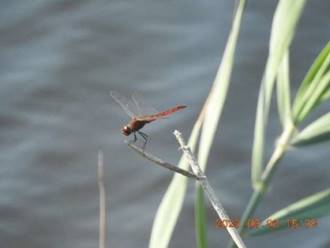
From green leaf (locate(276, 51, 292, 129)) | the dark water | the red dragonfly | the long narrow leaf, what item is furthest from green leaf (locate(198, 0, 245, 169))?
the dark water

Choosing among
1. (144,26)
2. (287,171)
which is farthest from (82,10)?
(287,171)

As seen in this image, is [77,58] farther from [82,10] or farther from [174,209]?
[174,209]

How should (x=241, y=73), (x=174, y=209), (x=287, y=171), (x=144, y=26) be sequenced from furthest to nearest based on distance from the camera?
(x=144, y=26), (x=241, y=73), (x=287, y=171), (x=174, y=209)

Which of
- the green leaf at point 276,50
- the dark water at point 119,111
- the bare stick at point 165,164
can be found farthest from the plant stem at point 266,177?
the dark water at point 119,111

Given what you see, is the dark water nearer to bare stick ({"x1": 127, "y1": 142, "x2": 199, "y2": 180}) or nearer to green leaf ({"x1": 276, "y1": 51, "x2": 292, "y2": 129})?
green leaf ({"x1": 276, "y1": 51, "x2": 292, "y2": 129})

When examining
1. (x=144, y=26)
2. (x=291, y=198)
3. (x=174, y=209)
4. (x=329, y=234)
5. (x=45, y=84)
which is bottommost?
(x=174, y=209)

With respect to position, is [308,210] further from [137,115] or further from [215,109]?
[137,115]
